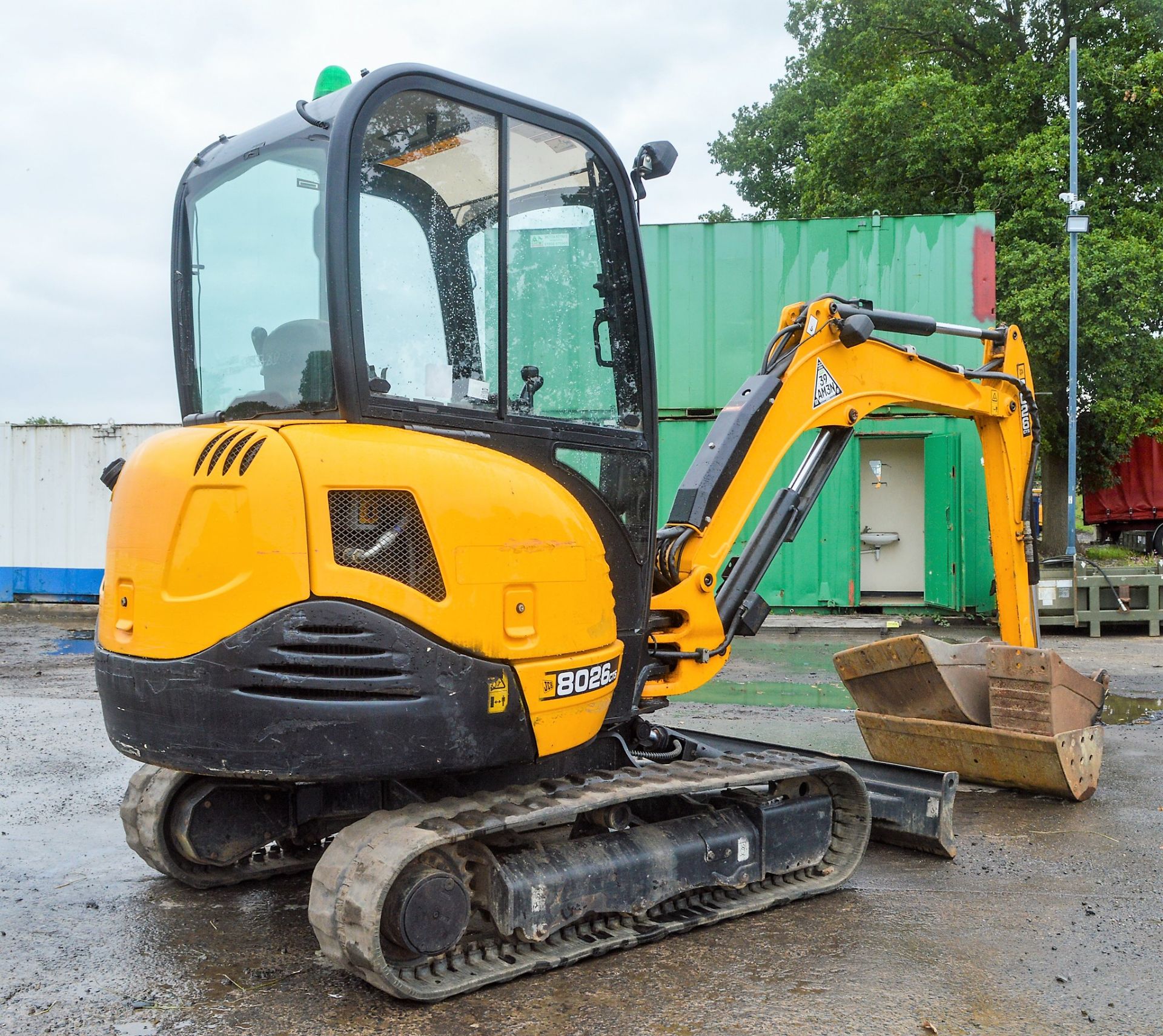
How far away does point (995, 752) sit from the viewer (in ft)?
19.8

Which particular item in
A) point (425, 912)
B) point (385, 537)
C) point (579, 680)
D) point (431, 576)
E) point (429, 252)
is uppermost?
point (429, 252)

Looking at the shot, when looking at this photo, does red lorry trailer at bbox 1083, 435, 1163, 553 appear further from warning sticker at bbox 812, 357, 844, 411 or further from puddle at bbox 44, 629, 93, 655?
puddle at bbox 44, 629, 93, 655

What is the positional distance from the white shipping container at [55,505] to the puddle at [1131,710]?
14085 mm

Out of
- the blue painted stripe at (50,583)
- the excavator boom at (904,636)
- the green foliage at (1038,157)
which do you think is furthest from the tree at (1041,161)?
the blue painted stripe at (50,583)

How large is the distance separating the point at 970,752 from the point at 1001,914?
1915mm

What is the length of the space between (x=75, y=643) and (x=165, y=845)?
10.1m

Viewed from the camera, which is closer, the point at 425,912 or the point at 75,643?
the point at 425,912

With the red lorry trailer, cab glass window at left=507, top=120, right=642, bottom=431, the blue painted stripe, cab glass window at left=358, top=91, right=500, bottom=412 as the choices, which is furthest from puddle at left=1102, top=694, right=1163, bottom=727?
the blue painted stripe

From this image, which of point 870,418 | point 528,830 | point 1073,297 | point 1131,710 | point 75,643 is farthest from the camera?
point 1073,297

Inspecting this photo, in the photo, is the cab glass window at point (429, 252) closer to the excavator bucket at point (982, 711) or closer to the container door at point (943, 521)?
the excavator bucket at point (982, 711)

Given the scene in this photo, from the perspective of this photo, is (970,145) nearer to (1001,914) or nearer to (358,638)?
(1001,914)

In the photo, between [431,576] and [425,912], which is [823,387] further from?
[425,912]

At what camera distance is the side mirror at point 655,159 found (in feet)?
13.8

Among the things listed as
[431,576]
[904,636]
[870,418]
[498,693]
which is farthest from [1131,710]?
[431,576]
